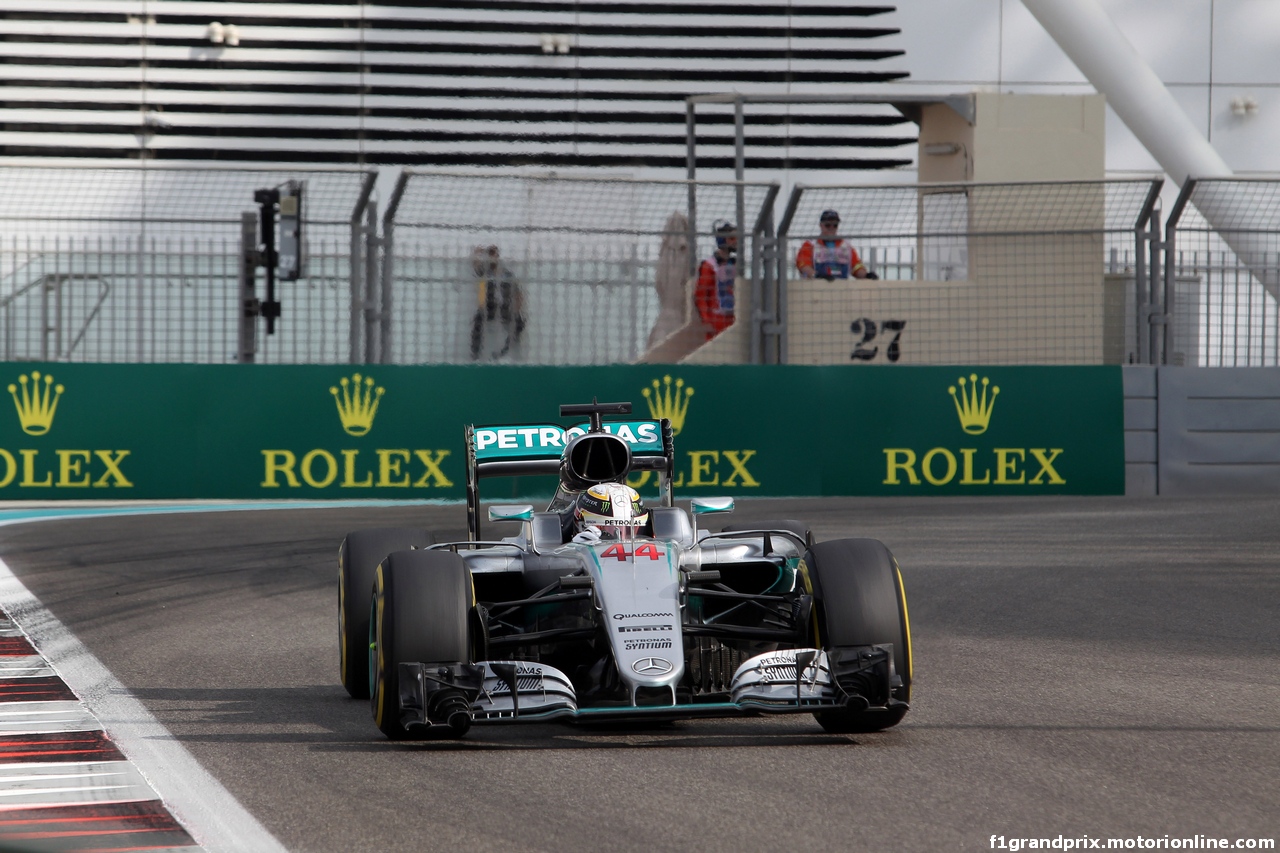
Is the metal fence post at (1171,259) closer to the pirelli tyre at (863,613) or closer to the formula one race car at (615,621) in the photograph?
the formula one race car at (615,621)

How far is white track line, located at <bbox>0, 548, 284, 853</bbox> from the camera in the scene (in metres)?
4.06

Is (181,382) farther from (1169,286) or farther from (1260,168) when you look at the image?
(1260,168)

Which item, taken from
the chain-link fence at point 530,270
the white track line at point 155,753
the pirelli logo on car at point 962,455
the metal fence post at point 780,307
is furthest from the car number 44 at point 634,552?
the metal fence post at point 780,307

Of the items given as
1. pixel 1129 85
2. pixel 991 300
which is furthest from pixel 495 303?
pixel 1129 85

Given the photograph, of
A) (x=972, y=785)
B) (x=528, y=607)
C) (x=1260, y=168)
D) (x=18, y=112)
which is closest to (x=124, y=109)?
(x=18, y=112)

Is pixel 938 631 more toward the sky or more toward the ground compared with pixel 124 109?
more toward the ground

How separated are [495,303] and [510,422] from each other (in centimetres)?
129

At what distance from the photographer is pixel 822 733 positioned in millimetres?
5441

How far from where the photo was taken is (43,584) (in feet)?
30.7

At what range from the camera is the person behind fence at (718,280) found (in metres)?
14.8

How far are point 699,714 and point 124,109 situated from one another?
20043mm

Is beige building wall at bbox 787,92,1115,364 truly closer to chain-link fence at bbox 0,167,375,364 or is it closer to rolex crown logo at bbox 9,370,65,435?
chain-link fence at bbox 0,167,375,364

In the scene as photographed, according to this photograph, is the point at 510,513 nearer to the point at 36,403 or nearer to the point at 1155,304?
the point at 36,403

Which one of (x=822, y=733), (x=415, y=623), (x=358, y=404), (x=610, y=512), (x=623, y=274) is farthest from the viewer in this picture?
(x=623, y=274)
